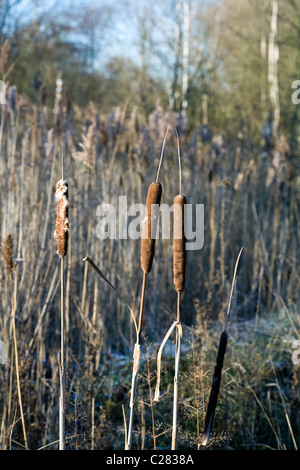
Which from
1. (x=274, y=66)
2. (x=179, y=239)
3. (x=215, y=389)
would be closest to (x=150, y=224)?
(x=179, y=239)

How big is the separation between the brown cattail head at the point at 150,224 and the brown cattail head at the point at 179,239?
3 cm

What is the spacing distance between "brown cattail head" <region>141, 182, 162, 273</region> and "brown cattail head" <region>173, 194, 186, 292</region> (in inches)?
1.2

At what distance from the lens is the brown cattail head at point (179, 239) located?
0.79m

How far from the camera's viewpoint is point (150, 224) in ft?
2.60

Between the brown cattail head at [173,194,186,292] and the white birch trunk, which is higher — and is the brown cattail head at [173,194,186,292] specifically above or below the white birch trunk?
below

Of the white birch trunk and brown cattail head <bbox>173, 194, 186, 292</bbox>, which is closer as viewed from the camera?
brown cattail head <bbox>173, 194, 186, 292</bbox>

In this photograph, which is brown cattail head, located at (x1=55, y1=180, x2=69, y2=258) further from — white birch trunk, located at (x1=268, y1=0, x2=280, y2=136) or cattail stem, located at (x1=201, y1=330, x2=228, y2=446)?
white birch trunk, located at (x1=268, y1=0, x2=280, y2=136)

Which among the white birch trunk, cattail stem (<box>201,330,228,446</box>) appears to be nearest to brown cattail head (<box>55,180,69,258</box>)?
cattail stem (<box>201,330,228,446</box>)

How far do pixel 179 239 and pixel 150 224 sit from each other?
0.17ft

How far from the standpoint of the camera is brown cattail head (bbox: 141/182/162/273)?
78 centimetres

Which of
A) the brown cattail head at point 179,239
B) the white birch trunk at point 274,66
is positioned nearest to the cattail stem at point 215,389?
the brown cattail head at point 179,239

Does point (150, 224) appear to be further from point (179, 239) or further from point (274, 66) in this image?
point (274, 66)

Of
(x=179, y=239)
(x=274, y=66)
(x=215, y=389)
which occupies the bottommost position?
(x=215, y=389)
